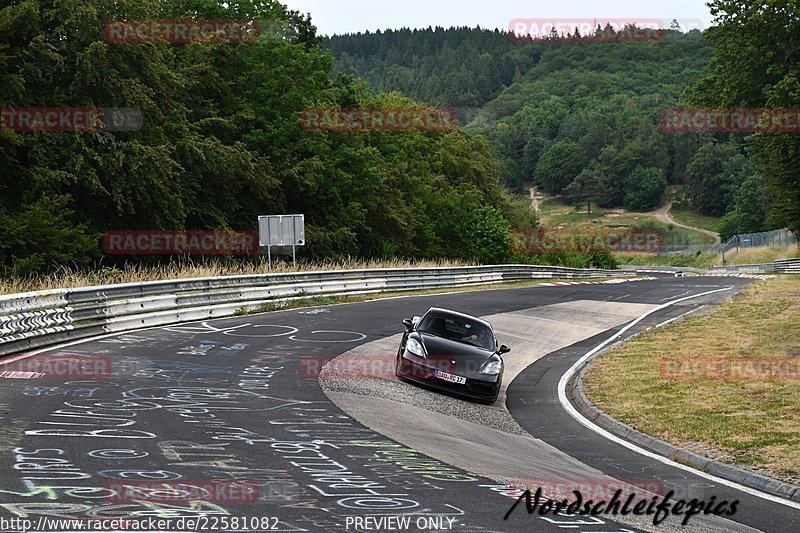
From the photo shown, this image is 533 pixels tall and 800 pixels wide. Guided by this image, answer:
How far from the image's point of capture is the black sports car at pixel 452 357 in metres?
15.3

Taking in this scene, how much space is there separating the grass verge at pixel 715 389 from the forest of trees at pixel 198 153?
66.4 ft

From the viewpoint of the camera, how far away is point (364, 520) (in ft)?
22.7

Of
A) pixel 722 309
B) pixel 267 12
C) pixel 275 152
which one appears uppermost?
pixel 267 12

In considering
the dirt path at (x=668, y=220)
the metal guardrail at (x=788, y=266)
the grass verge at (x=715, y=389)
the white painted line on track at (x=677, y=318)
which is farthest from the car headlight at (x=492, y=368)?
the dirt path at (x=668, y=220)

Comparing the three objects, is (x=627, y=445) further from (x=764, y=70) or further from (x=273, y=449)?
(x=764, y=70)

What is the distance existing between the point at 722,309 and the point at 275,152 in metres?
32.3

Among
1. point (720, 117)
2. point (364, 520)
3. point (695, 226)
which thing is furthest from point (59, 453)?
point (695, 226)

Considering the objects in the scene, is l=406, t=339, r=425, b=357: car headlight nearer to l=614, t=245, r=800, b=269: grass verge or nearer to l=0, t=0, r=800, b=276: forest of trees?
l=0, t=0, r=800, b=276: forest of trees

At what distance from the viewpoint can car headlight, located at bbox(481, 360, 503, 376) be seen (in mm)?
15477

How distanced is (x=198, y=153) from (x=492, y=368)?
3562 cm

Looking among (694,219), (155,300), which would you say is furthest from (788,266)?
(694,219)

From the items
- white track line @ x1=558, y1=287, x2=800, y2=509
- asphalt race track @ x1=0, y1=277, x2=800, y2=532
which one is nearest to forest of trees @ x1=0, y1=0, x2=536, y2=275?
asphalt race track @ x1=0, y1=277, x2=800, y2=532

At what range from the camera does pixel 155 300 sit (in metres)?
21.0

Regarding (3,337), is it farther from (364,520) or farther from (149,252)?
(149,252)
